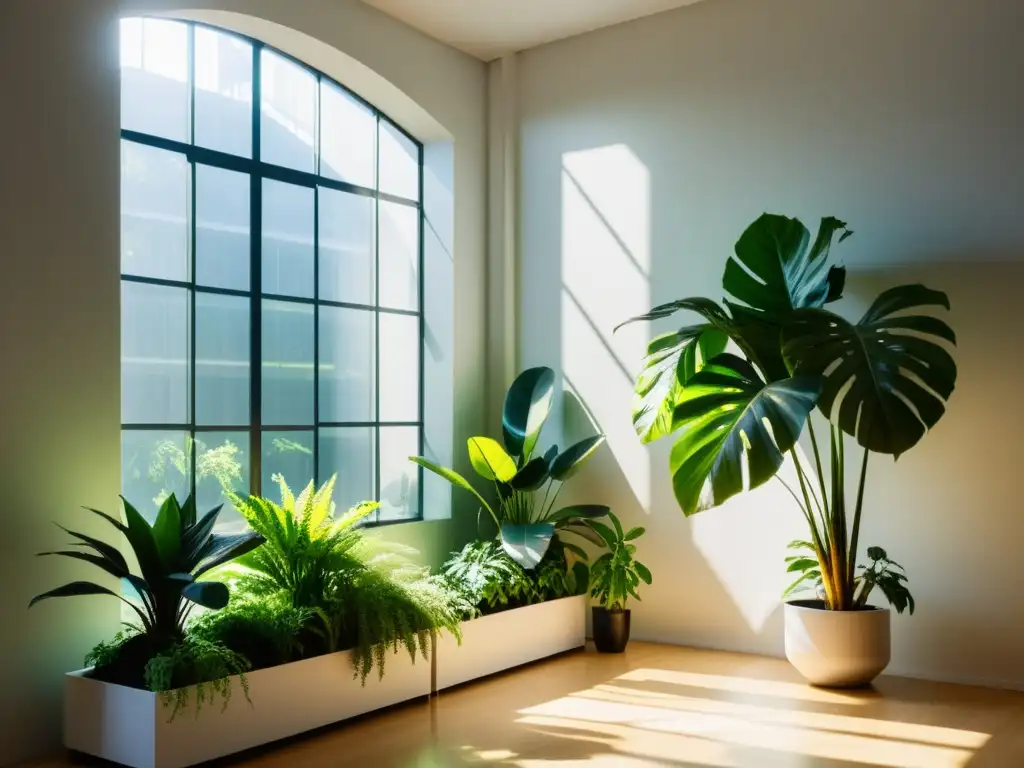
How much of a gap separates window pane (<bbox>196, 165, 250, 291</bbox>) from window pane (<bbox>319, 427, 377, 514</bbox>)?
97cm

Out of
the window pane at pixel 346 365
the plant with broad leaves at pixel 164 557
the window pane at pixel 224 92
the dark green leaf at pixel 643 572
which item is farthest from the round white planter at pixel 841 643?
the window pane at pixel 224 92

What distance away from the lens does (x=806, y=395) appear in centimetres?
412

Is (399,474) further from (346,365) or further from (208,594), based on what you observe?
(208,594)

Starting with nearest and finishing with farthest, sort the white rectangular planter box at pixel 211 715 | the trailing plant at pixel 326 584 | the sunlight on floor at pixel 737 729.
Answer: the white rectangular planter box at pixel 211 715
the sunlight on floor at pixel 737 729
the trailing plant at pixel 326 584

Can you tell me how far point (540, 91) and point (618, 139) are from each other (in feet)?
2.19

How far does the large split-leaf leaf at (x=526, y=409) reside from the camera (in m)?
5.68

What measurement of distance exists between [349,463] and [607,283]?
5.77 ft

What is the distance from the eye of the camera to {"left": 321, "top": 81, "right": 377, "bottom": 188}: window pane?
569 cm

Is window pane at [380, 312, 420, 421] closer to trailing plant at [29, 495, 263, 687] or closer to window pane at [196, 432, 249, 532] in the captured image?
window pane at [196, 432, 249, 532]

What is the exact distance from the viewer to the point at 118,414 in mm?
4293

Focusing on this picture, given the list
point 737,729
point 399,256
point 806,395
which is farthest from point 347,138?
point 737,729

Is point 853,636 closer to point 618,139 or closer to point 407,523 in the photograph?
point 407,523

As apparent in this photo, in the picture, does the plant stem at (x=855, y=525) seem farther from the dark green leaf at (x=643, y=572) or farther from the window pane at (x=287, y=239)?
the window pane at (x=287, y=239)

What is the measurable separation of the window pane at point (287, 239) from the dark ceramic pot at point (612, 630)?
7.52 ft
